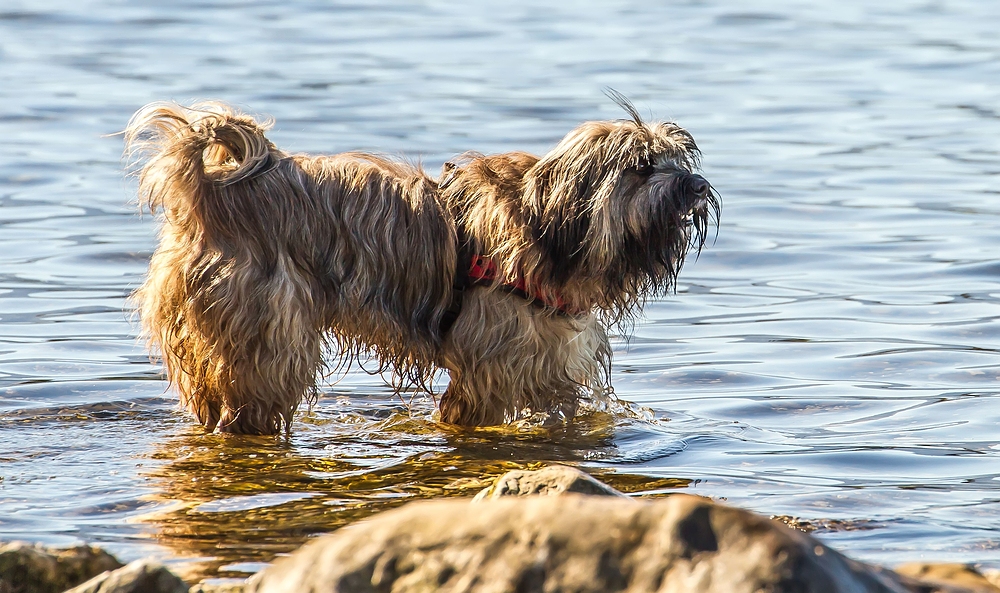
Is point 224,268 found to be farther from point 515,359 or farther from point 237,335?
point 515,359

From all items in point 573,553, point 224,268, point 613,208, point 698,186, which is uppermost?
point 698,186

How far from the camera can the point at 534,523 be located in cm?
333

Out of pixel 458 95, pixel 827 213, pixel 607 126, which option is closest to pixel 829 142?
pixel 827 213

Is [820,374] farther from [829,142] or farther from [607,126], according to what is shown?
[829,142]

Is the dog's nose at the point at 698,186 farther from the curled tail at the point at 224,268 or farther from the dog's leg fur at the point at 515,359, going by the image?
the curled tail at the point at 224,268

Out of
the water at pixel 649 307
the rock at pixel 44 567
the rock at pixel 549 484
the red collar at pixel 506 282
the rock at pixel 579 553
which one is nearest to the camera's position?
Answer: the rock at pixel 579 553

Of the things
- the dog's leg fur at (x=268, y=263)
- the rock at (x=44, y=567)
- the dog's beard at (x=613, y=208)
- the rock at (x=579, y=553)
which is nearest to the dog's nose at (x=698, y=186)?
the dog's beard at (x=613, y=208)

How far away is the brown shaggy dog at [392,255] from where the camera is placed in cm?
590

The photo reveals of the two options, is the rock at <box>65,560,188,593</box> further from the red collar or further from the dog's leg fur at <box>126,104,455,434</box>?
the red collar

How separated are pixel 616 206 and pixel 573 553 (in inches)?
115

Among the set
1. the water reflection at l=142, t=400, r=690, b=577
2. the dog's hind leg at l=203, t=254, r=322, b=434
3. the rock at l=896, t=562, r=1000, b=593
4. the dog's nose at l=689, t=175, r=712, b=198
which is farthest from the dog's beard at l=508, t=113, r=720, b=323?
the rock at l=896, t=562, r=1000, b=593

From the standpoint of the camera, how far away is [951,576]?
3.94 meters

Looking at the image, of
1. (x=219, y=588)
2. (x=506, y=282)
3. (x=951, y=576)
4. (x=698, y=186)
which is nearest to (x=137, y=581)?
(x=219, y=588)

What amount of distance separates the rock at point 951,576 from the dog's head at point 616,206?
219cm
